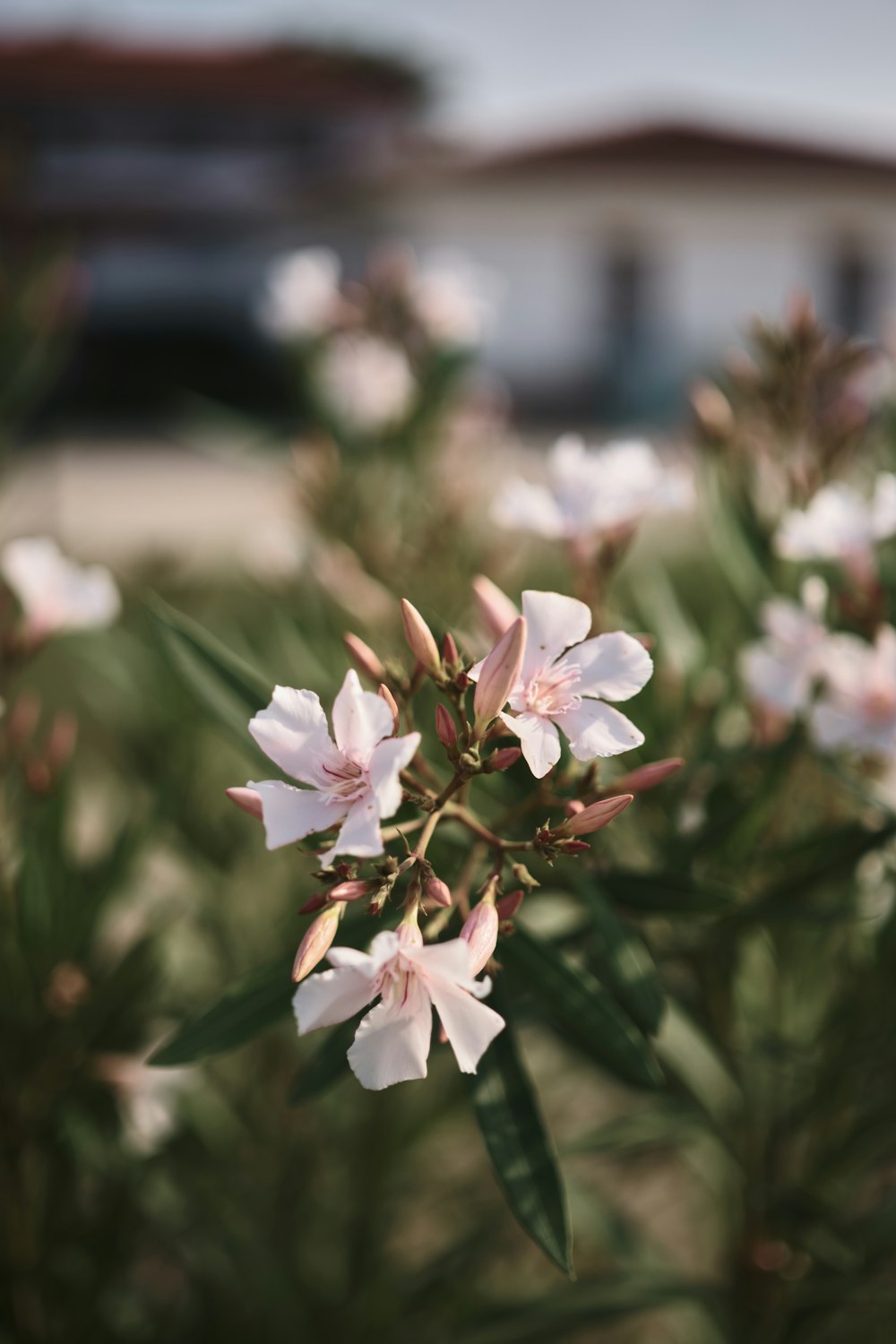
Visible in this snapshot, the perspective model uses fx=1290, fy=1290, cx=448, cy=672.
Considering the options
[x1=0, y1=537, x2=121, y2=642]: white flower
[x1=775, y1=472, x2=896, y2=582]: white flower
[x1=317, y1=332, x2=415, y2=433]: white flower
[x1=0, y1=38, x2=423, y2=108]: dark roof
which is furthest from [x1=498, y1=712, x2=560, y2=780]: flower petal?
[x1=0, y1=38, x2=423, y2=108]: dark roof

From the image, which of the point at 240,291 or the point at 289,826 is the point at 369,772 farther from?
the point at 240,291

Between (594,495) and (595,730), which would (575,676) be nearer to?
(595,730)

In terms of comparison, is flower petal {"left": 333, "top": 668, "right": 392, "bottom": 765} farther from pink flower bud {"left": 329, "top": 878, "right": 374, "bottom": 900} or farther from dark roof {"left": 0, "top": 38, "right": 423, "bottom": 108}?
dark roof {"left": 0, "top": 38, "right": 423, "bottom": 108}

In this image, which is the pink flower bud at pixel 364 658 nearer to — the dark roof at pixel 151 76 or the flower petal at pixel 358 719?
the flower petal at pixel 358 719

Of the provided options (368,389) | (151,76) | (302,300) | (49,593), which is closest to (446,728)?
(49,593)

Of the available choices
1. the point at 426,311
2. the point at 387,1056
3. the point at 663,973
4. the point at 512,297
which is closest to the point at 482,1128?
the point at 387,1056

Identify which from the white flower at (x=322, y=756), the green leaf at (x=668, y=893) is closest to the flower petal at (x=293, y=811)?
the white flower at (x=322, y=756)
